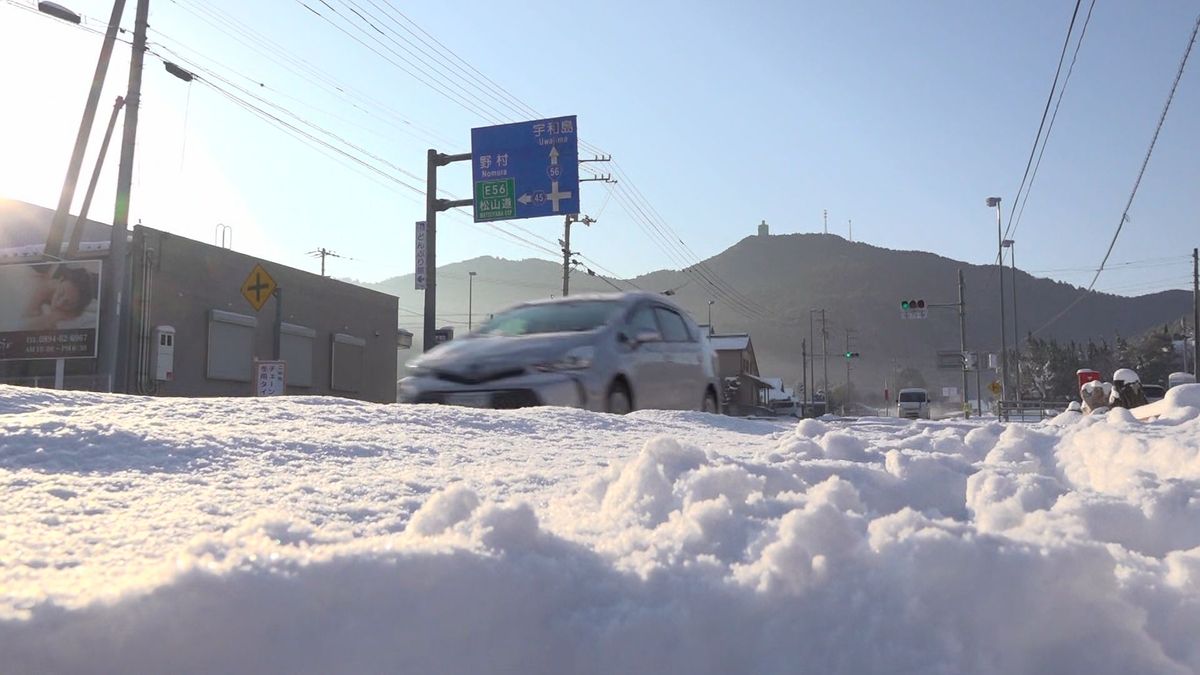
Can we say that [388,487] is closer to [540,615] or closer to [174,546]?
[174,546]

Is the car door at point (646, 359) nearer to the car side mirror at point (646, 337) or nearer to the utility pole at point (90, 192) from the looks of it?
the car side mirror at point (646, 337)

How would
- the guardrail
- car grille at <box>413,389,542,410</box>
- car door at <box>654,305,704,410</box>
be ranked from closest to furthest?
1. car grille at <box>413,389,542,410</box>
2. car door at <box>654,305,704,410</box>
3. the guardrail

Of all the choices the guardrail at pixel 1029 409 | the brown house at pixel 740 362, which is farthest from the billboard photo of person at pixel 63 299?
the guardrail at pixel 1029 409

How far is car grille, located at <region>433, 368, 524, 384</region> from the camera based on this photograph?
6859 mm

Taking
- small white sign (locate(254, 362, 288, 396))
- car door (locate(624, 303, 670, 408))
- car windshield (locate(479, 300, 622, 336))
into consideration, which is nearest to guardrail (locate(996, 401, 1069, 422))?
small white sign (locate(254, 362, 288, 396))

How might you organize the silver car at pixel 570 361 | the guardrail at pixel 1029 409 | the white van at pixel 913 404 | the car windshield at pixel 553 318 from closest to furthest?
the silver car at pixel 570 361 → the car windshield at pixel 553 318 → the guardrail at pixel 1029 409 → the white van at pixel 913 404

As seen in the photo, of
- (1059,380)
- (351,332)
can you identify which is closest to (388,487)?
(351,332)

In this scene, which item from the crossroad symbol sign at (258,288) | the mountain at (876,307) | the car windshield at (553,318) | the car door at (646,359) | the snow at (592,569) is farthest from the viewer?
the mountain at (876,307)

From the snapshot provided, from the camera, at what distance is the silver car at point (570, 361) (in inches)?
268

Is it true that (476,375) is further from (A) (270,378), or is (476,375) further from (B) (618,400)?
(A) (270,378)

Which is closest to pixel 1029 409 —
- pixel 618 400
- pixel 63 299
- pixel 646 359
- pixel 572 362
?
pixel 646 359

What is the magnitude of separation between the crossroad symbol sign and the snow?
11.0 meters

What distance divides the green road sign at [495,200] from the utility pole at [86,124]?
6820 millimetres

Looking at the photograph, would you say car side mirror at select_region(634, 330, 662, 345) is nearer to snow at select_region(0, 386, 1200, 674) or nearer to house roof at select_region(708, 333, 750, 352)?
snow at select_region(0, 386, 1200, 674)
